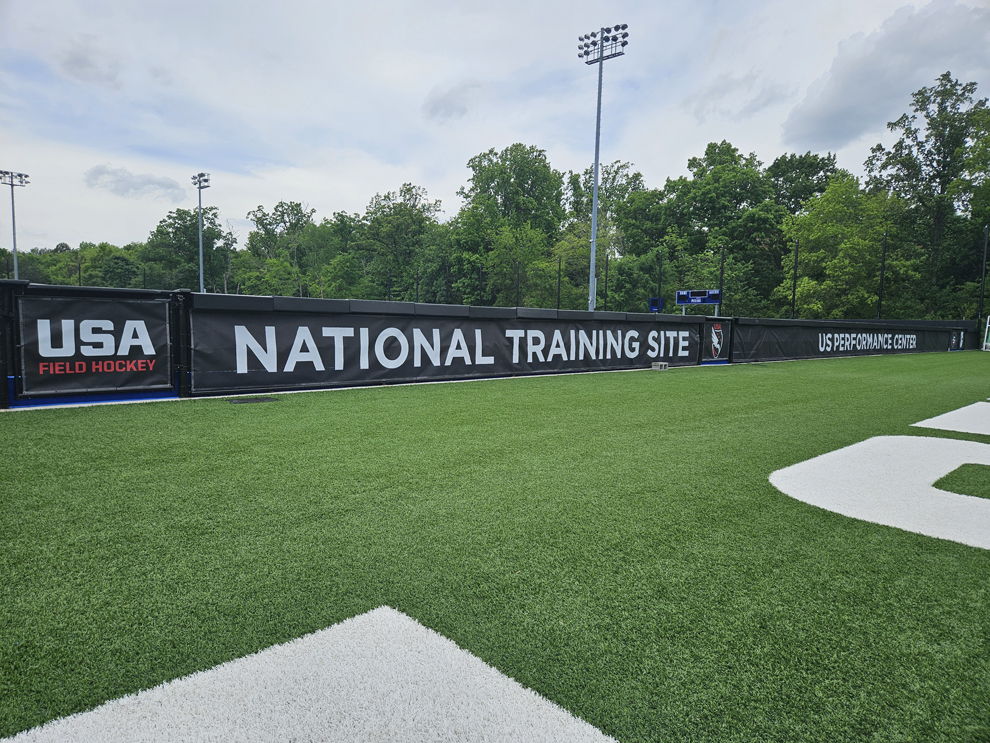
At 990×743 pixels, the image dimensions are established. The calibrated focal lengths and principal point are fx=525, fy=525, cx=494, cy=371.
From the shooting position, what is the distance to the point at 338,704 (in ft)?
4.35

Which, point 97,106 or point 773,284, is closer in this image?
point 97,106

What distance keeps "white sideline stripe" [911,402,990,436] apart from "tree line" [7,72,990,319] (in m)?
23.2

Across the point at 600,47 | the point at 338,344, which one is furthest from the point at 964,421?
the point at 600,47

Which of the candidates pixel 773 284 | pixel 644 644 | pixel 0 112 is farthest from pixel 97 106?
pixel 773 284

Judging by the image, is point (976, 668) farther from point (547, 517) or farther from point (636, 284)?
point (636, 284)

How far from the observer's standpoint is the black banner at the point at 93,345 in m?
5.78

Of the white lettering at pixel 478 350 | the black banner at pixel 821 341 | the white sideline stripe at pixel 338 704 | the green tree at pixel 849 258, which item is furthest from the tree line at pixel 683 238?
the white sideline stripe at pixel 338 704

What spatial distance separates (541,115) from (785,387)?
37.9 metres

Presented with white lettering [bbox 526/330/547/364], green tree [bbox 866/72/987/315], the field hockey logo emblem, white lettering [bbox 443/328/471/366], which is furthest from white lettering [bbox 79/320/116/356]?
green tree [bbox 866/72/987/315]

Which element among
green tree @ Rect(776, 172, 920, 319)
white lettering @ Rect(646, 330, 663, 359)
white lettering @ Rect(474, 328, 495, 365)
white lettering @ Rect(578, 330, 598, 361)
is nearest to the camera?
white lettering @ Rect(474, 328, 495, 365)

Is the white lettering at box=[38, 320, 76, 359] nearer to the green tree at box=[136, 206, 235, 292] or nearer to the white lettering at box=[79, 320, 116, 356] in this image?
the white lettering at box=[79, 320, 116, 356]

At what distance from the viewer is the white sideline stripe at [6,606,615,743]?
1219 mm

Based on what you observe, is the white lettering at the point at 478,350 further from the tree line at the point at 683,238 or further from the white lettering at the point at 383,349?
the tree line at the point at 683,238

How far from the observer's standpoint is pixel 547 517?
8.85 feet
